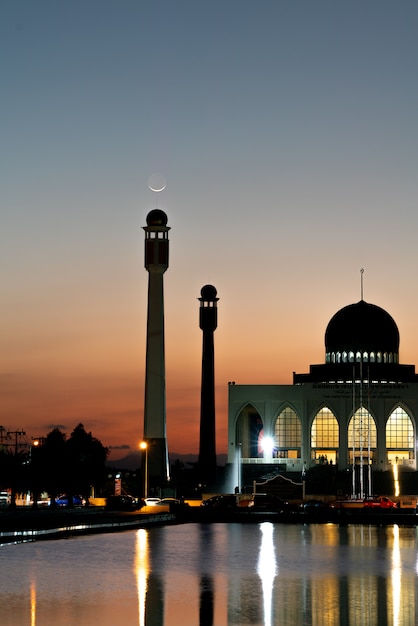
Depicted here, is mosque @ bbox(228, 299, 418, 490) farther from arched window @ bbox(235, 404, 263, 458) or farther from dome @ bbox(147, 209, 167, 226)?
dome @ bbox(147, 209, 167, 226)

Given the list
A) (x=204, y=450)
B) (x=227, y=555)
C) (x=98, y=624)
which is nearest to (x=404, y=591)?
(x=98, y=624)

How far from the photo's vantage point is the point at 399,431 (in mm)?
127375

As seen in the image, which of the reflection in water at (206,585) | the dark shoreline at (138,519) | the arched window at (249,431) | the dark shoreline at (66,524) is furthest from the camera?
the arched window at (249,431)

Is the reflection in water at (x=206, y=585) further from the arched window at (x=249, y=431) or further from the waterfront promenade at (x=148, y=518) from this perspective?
the arched window at (x=249, y=431)

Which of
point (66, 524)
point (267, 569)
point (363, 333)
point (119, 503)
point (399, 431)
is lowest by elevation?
point (267, 569)

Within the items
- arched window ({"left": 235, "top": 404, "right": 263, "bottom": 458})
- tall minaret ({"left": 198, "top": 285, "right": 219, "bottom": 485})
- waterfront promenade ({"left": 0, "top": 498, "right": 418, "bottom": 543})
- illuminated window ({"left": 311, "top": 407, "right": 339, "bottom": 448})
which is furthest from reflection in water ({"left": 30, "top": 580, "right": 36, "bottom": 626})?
arched window ({"left": 235, "top": 404, "right": 263, "bottom": 458})

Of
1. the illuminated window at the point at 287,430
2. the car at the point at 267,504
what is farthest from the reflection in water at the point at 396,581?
the illuminated window at the point at 287,430

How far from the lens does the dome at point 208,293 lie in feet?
427

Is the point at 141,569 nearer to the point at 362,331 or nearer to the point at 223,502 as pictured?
the point at 223,502

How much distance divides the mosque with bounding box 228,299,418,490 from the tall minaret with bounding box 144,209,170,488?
12.5 m

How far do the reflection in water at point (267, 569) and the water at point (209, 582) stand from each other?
0.04 meters

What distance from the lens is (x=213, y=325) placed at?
128m

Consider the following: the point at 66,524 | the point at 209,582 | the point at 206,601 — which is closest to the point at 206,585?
the point at 209,582

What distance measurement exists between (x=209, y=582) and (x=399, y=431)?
93.7m
